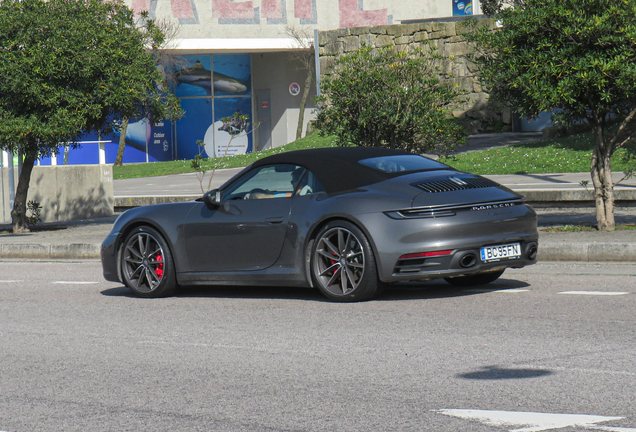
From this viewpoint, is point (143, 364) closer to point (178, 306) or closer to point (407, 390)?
point (407, 390)

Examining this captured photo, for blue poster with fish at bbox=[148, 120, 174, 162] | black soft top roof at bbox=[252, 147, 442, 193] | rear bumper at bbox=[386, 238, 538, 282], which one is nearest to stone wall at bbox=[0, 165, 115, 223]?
black soft top roof at bbox=[252, 147, 442, 193]

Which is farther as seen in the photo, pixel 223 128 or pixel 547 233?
pixel 223 128

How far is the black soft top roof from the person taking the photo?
7594mm

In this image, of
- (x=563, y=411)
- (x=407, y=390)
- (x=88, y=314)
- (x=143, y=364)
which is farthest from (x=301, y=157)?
(x=563, y=411)

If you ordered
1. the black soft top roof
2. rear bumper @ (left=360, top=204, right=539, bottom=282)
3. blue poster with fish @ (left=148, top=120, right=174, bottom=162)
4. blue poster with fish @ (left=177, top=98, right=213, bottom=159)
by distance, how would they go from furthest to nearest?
blue poster with fish @ (left=177, top=98, right=213, bottom=159)
blue poster with fish @ (left=148, top=120, right=174, bottom=162)
the black soft top roof
rear bumper @ (left=360, top=204, right=539, bottom=282)

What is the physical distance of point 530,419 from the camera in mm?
3957

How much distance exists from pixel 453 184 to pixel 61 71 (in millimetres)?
8990

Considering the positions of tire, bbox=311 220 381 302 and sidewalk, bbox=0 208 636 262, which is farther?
sidewalk, bbox=0 208 636 262

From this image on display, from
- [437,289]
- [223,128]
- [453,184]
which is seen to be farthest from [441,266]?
[223,128]

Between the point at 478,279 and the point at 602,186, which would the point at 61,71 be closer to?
the point at 602,186

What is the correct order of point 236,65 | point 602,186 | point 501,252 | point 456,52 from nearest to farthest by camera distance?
1. point 501,252
2. point 602,186
3. point 456,52
4. point 236,65

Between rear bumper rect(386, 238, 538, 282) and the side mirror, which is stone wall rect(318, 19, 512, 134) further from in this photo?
rear bumper rect(386, 238, 538, 282)

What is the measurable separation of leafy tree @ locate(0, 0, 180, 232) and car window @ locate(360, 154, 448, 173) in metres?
7.69

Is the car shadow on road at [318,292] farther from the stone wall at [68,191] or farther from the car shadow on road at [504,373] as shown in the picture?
the stone wall at [68,191]
